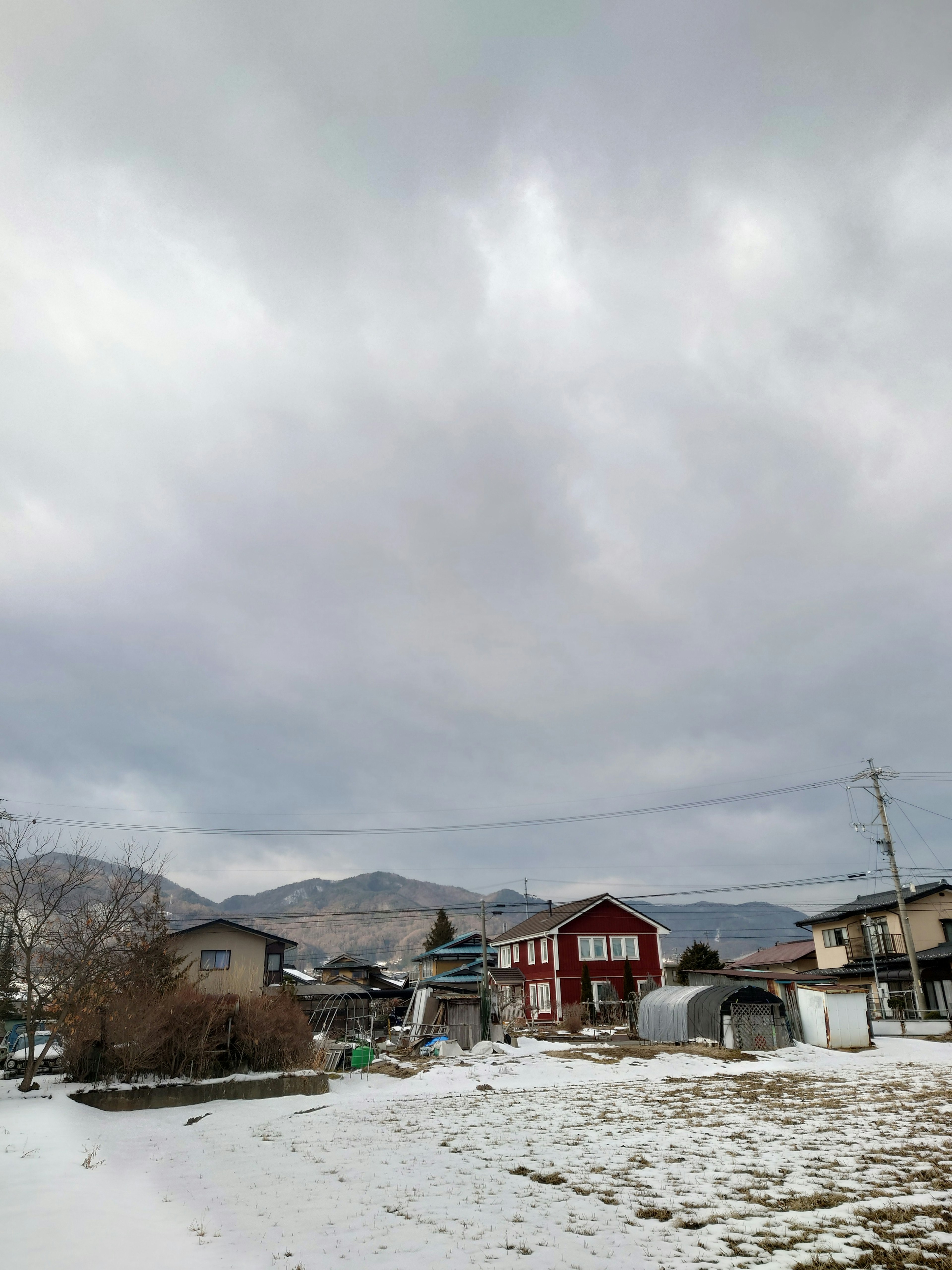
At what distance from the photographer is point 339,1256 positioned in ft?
26.7

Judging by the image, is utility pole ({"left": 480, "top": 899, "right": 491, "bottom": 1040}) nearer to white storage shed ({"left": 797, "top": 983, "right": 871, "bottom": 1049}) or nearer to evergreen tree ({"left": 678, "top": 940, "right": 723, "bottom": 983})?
white storage shed ({"left": 797, "top": 983, "right": 871, "bottom": 1049})

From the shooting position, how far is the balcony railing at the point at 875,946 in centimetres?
5559

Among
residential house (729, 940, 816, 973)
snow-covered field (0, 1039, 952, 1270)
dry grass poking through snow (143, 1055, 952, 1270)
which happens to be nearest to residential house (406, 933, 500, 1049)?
snow-covered field (0, 1039, 952, 1270)

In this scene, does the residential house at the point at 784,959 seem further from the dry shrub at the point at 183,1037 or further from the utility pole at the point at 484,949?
the dry shrub at the point at 183,1037

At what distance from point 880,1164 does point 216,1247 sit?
9.24 meters

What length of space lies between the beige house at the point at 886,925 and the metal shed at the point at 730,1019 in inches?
865

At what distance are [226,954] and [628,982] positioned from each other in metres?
27.8

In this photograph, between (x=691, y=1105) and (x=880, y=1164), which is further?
(x=691, y=1105)

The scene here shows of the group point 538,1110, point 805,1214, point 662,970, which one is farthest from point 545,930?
point 805,1214

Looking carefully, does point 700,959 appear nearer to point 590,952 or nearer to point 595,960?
point 595,960

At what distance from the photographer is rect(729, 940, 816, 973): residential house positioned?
71.9 metres

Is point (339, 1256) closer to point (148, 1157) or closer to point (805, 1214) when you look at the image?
point (805, 1214)

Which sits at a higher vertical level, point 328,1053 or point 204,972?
point 204,972

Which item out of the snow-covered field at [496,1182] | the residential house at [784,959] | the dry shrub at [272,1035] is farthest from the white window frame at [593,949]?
the snow-covered field at [496,1182]
